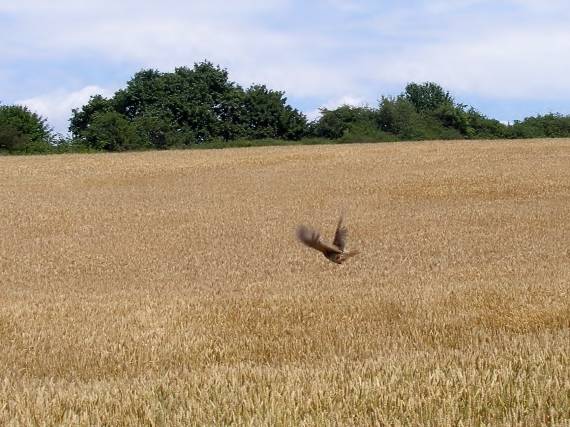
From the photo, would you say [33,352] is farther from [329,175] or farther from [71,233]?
[329,175]

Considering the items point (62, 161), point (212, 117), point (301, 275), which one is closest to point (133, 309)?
point (301, 275)

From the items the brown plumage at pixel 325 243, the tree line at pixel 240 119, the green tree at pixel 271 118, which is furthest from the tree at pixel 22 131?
the brown plumage at pixel 325 243

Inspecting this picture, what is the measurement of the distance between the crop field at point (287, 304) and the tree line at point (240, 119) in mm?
40722

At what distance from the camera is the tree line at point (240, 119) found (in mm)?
70500

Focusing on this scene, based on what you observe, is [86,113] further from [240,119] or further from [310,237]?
[310,237]

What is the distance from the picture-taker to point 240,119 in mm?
74250

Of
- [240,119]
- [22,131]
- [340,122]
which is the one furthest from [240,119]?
[22,131]

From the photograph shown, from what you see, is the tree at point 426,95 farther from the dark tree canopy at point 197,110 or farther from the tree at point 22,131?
the tree at point 22,131

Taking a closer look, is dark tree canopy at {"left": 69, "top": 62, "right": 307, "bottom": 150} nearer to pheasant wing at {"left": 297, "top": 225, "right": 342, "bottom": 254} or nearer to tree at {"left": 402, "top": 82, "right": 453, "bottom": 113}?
tree at {"left": 402, "top": 82, "right": 453, "bottom": 113}

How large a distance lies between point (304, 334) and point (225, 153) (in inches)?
1392

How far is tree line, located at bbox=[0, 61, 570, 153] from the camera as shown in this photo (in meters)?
70.5

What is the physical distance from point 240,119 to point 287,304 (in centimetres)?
6549

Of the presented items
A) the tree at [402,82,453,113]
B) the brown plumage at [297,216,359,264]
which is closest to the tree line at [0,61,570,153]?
the tree at [402,82,453,113]

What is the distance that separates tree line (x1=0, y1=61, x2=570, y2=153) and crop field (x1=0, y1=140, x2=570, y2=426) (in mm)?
40722
